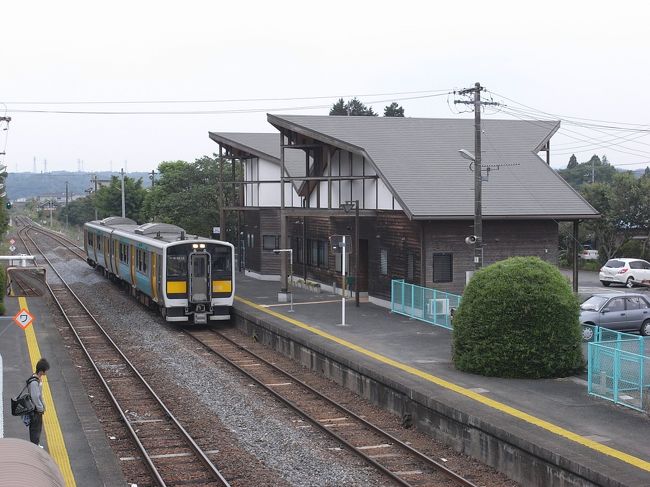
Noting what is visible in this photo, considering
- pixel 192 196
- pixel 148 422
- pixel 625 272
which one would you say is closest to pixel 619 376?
pixel 148 422

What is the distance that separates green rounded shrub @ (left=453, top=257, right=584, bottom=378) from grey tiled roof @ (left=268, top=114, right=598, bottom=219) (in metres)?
7.91

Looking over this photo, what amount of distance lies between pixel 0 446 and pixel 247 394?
33.4 feet

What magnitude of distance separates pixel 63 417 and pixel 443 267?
43.8 feet

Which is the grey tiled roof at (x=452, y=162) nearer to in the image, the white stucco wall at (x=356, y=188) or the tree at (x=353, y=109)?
the white stucco wall at (x=356, y=188)

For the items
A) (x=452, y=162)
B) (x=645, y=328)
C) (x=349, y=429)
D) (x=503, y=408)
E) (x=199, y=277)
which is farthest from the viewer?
(x=452, y=162)

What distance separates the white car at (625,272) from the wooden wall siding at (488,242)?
8.67 metres

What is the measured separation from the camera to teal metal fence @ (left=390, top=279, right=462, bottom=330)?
22.0 meters

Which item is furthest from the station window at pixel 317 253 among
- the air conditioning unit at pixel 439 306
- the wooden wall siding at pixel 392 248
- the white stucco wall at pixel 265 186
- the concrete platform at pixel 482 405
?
the air conditioning unit at pixel 439 306

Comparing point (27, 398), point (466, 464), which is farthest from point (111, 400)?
point (466, 464)

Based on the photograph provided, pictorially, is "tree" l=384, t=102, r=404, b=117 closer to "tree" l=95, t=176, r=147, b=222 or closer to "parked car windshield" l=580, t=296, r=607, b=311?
"tree" l=95, t=176, r=147, b=222

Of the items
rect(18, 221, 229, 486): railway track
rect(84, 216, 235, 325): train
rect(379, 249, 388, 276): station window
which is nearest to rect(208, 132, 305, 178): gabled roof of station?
rect(379, 249, 388, 276): station window

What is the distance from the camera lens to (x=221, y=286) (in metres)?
25.2

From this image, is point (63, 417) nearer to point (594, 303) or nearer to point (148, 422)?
point (148, 422)

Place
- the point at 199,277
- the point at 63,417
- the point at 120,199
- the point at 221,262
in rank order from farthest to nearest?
the point at 120,199
the point at 221,262
the point at 199,277
the point at 63,417
